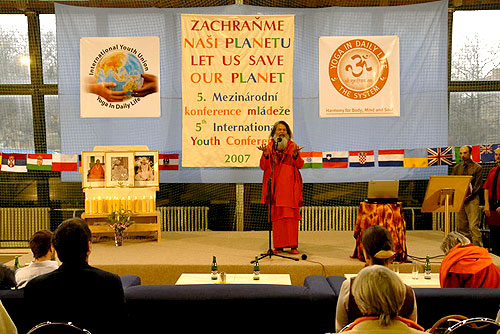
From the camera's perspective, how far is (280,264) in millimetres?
5434

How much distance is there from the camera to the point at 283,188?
19.1 feet

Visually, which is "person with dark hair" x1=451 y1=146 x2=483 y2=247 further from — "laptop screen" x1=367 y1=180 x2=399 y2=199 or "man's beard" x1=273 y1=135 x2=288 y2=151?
"man's beard" x1=273 y1=135 x2=288 y2=151

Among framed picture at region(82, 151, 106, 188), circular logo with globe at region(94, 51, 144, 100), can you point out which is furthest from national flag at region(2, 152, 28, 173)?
circular logo with globe at region(94, 51, 144, 100)

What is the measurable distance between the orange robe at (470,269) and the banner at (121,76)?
5.10m

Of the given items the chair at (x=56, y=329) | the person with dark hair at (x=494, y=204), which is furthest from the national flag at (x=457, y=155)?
the chair at (x=56, y=329)

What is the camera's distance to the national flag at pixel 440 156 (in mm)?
7388

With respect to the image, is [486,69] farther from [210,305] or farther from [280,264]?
[210,305]

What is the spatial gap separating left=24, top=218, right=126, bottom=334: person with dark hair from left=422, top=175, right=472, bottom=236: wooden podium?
4.50 meters

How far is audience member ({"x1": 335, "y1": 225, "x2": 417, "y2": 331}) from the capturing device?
2324 millimetres

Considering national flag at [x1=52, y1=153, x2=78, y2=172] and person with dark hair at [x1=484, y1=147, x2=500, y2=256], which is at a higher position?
national flag at [x1=52, y1=153, x2=78, y2=172]

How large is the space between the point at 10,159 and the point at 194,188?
2.79 meters

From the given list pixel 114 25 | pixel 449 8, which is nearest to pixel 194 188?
pixel 114 25

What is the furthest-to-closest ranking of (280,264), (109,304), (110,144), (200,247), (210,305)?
(110,144) → (200,247) → (280,264) → (210,305) → (109,304)

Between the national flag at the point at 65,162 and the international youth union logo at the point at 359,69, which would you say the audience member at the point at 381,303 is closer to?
the international youth union logo at the point at 359,69
